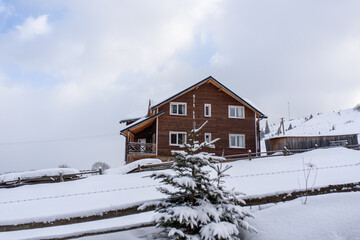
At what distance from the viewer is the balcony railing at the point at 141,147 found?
1109 inches

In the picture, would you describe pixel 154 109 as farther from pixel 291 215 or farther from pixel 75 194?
pixel 291 215

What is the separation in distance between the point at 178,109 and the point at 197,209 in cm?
2222

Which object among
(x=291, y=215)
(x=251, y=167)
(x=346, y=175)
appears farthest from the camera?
(x=251, y=167)

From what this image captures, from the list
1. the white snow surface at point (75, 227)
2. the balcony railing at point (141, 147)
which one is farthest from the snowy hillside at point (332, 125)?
the white snow surface at point (75, 227)

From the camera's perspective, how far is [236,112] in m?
31.4

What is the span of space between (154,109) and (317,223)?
2243 cm

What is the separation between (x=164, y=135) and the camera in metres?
28.9

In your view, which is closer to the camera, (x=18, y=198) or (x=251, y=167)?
(x=18, y=198)

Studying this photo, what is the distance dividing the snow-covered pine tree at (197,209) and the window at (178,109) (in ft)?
68.6

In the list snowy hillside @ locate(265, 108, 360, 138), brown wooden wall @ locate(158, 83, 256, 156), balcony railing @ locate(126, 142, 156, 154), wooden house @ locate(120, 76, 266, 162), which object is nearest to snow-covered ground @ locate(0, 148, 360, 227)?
balcony railing @ locate(126, 142, 156, 154)

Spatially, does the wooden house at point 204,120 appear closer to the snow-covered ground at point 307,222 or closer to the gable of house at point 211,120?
the gable of house at point 211,120

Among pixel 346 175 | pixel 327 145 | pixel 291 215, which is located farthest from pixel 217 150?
pixel 291 215

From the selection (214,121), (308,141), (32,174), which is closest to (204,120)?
(214,121)

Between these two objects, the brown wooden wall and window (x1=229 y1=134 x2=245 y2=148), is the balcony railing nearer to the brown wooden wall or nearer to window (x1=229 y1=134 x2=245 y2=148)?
the brown wooden wall
